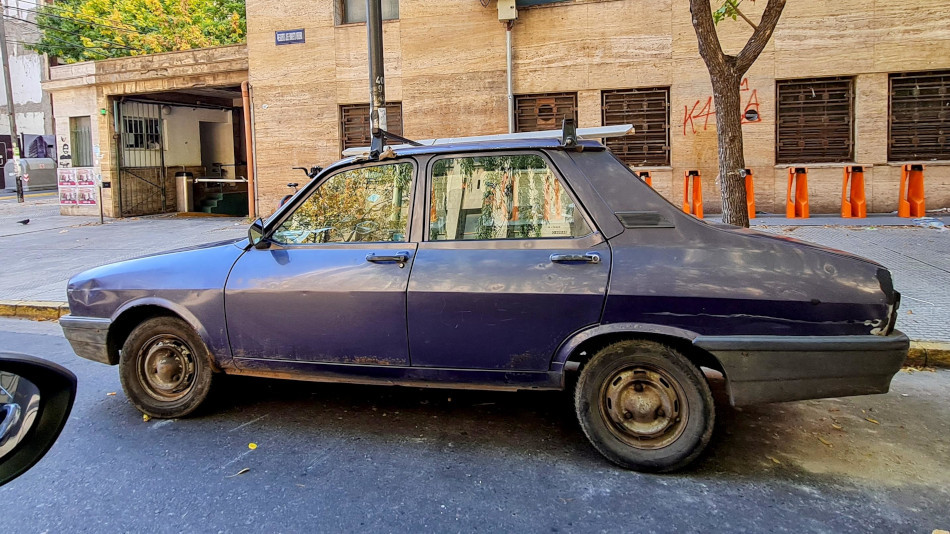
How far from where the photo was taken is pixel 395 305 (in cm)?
384

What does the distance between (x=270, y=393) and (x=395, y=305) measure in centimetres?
172

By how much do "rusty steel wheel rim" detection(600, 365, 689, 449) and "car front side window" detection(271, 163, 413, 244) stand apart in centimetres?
151

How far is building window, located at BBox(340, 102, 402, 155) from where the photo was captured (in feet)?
48.1

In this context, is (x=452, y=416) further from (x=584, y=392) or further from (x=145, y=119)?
(x=145, y=119)

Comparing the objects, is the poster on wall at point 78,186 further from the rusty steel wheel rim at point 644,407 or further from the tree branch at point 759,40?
the rusty steel wheel rim at point 644,407

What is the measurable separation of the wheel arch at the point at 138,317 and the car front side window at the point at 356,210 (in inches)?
29.5

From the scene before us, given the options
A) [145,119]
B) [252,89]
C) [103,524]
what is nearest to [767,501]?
[103,524]

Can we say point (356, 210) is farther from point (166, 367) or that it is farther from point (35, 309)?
point (35, 309)

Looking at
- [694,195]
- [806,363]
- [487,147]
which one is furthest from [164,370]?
[694,195]

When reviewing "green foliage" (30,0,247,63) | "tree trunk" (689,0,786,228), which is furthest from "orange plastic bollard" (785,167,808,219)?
"green foliage" (30,0,247,63)

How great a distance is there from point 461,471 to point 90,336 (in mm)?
2705

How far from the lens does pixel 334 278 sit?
3.96 m

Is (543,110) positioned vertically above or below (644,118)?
above

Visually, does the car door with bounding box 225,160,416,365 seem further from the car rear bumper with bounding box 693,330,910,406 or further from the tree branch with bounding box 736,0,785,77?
the tree branch with bounding box 736,0,785,77
